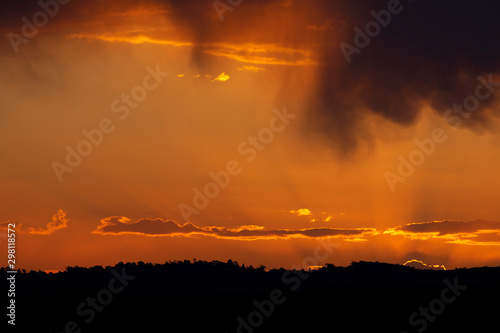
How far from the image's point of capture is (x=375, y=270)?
75.3m

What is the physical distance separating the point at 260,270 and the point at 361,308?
2734cm

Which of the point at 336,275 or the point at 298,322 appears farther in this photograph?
the point at 336,275

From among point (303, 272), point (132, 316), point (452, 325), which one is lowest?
point (452, 325)

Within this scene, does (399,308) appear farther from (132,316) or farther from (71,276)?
(71,276)

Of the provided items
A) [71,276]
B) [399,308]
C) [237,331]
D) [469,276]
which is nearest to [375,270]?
[469,276]

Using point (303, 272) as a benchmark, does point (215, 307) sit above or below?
below

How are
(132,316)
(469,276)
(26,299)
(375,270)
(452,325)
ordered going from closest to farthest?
1. (452,325)
2. (132,316)
3. (26,299)
4. (469,276)
5. (375,270)

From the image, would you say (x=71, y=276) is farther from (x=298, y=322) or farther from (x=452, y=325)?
(x=452, y=325)

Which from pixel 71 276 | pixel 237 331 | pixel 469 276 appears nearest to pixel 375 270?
pixel 469 276

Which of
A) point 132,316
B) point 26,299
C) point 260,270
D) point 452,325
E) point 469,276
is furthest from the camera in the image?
point 260,270

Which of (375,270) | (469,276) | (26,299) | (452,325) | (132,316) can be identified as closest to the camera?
(452,325)

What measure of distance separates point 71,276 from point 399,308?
3927cm

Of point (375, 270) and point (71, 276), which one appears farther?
point (71, 276)

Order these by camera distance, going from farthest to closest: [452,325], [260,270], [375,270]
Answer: [260,270], [375,270], [452,325]
